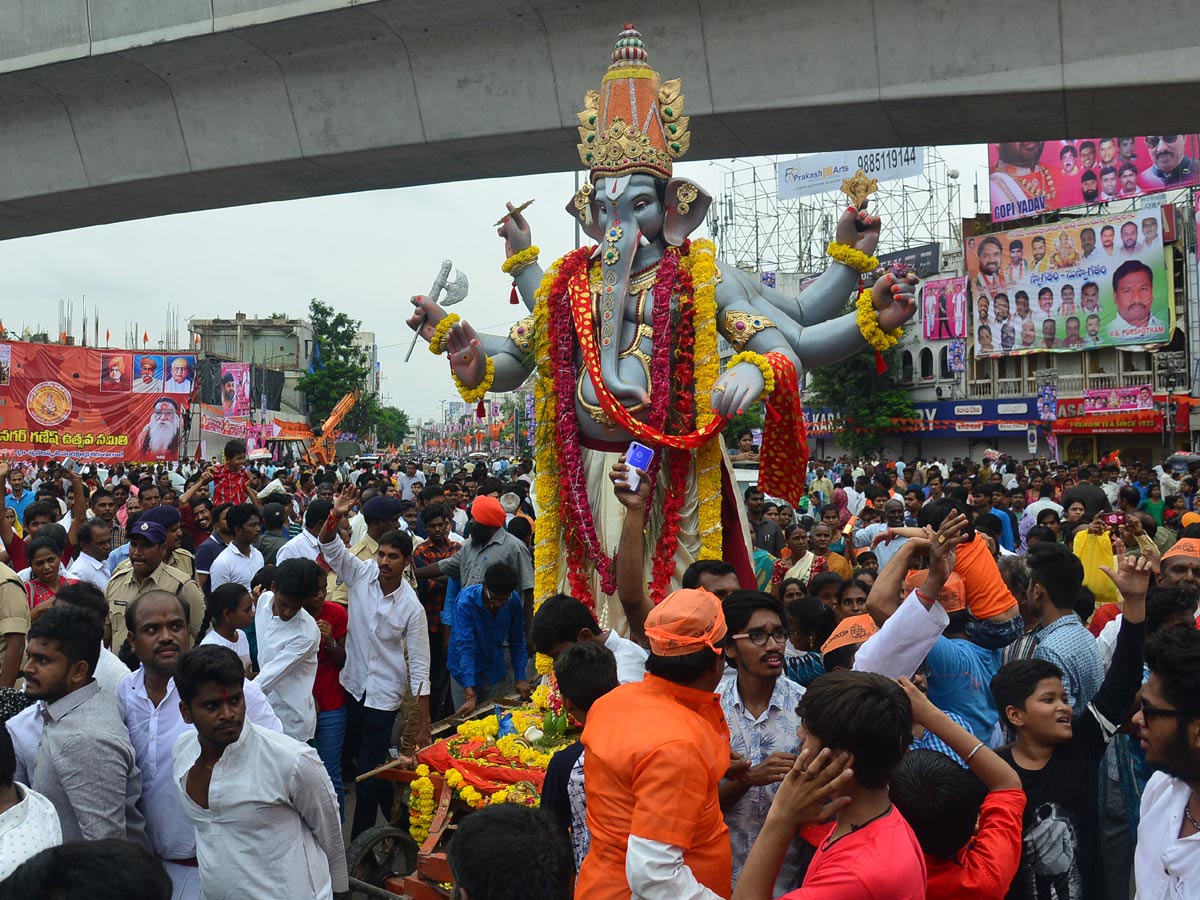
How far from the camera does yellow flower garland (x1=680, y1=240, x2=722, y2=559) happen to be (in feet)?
18.7

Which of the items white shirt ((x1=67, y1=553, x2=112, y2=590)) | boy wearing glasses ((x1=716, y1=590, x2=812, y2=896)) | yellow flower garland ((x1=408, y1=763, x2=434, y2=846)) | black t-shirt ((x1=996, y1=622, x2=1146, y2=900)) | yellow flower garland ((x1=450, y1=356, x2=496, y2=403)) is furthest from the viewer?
white shirt ((x1=67, y1=553, x2=112, y2=590))

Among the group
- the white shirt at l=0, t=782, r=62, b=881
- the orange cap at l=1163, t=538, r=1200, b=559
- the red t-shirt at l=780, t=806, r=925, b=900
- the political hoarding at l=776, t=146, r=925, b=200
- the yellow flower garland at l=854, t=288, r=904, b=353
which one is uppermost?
the political hoarding at l=776, t=146, r=925, b=200

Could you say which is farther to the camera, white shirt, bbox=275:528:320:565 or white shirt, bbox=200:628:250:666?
white shirt, bbox=275:528:320:565

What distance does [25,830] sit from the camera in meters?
2.61

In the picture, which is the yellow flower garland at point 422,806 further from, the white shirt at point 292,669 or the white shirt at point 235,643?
the white shirt at point 235,643

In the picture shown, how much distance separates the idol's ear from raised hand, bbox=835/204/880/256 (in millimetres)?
794

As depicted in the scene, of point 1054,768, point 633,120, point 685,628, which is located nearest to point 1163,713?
point 1054,768

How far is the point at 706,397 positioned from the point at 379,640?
2.23 meters

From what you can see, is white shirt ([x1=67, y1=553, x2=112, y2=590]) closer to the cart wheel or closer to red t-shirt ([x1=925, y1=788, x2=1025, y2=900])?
the cart wheel

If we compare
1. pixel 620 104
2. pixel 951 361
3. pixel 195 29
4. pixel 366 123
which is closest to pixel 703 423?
pixel 620 104

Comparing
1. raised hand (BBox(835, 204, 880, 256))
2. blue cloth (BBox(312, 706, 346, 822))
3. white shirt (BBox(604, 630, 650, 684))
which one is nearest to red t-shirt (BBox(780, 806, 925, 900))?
white shirt (BBox(604, 630, 650, 684))

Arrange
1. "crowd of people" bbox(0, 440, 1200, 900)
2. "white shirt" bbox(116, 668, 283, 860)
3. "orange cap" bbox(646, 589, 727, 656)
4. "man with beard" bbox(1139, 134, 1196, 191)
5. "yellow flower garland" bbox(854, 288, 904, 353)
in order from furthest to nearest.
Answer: "man with beard" bbox(1139, 134, 1196, 191) → "yellow flower garland" bbox(854, 288, 904, 353) → "white shirt" bbox(116, 668, 283, 860) → "orange cap" bbox(646, 589, 727, 656) → "crowd of people" bbox(0, 440, 1200, 900)

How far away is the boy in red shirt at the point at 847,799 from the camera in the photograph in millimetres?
2305

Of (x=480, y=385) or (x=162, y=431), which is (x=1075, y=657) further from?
(x=162, y=431)
